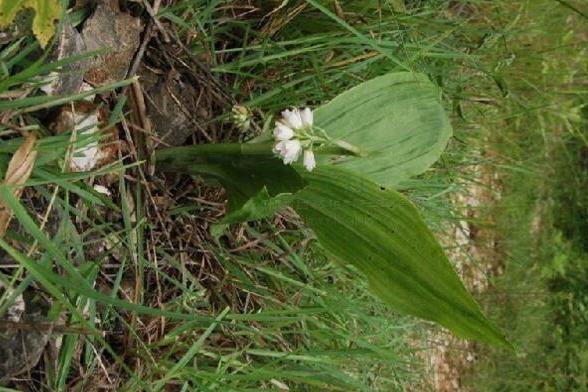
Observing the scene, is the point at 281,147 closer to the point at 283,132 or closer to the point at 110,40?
the point at 283,132

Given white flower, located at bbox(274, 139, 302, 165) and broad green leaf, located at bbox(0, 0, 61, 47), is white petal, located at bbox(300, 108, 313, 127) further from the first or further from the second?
broad green leaf, located at bbox(0, 0, 61, 47)

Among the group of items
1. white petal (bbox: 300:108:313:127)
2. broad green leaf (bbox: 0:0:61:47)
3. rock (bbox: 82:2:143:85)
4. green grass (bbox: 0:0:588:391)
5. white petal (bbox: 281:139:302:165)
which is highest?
broad green leaf (bbox: 0:0:61:47)

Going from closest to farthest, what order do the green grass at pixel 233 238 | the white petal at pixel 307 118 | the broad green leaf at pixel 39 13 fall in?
the broad green leaf at pixel 39 13 < the green grass at pixel 233 238 < the white petal at pixel 307 118

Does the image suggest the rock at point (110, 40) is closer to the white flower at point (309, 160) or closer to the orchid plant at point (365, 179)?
the orchid plant at point (365, 179)

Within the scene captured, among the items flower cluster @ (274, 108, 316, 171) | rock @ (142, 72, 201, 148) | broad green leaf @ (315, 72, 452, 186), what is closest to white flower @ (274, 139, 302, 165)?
flower cluster @ (274, 108, 316, 171)

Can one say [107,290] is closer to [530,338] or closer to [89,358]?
[89,358]

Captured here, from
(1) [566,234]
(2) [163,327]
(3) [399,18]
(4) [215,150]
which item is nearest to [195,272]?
(2) [163,327]

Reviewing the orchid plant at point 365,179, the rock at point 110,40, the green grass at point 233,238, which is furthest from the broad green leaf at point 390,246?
the rock at point 110,40
